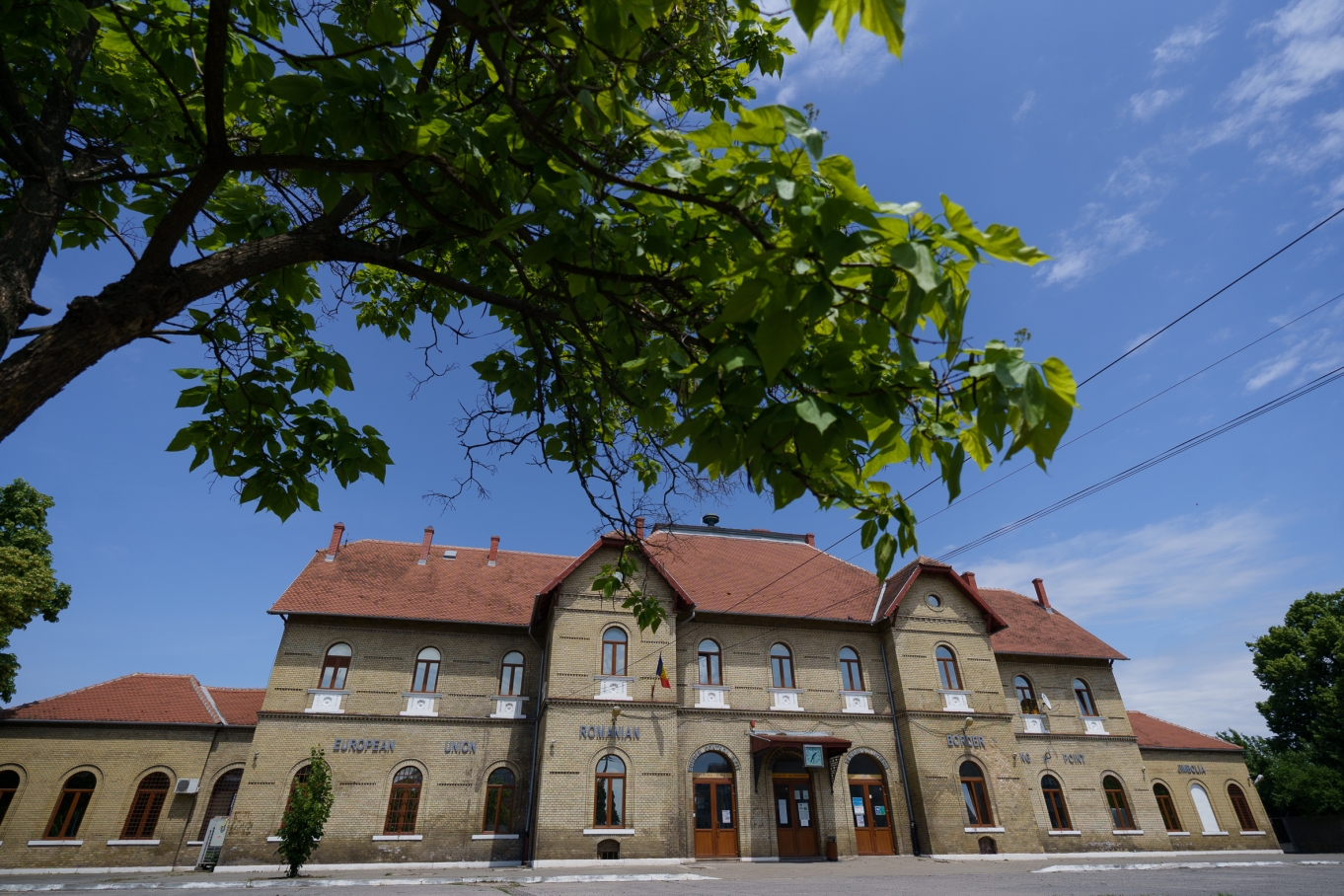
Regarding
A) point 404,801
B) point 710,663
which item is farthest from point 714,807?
point 404,801

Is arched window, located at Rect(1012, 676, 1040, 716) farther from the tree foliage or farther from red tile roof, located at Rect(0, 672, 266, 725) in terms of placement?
red tile roof, located at Rect(0, 672, 266, 725)

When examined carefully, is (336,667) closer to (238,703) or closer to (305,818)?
(305,818)

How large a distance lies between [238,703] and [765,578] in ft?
55.2

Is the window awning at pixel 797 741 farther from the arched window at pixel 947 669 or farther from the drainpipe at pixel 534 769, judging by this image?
the drainpipe at pixel 534 769

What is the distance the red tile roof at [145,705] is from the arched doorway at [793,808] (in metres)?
15.1

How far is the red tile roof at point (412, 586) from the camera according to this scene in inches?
709

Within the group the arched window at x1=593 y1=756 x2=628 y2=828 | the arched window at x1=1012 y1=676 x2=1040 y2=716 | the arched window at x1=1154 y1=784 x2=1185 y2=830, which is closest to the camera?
the arched window at x1=593 y1=756 x2=628 y2=828

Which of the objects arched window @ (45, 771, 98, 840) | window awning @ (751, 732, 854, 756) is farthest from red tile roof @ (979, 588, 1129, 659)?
arched window @ (45, 771, 98, 840)

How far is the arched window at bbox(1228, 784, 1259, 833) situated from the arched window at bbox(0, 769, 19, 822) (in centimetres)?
3627

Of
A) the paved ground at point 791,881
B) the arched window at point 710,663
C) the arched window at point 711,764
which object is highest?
the arched window at point 710,663

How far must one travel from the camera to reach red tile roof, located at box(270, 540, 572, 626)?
18.0 meters

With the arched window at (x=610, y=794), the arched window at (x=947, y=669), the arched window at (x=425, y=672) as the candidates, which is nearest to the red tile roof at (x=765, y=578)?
the arched window at (x=947, y=669)

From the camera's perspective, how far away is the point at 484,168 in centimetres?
289

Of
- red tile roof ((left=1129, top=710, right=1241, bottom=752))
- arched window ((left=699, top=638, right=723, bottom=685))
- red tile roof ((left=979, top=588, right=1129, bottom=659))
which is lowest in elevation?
red tile roof ((left=1129, top=710, right=1241, bottom=752))
